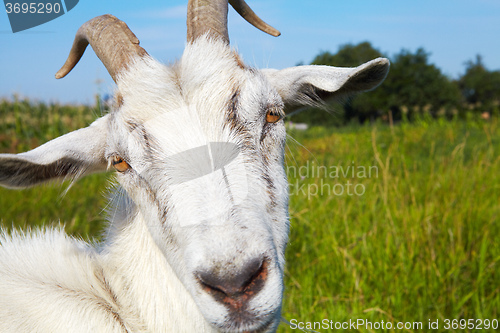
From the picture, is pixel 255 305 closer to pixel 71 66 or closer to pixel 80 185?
pixel 71 66

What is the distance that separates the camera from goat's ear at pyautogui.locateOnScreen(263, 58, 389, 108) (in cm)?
206

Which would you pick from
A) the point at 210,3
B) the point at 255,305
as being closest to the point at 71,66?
the point at 210,3

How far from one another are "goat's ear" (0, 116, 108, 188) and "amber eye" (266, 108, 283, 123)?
3.01 feet

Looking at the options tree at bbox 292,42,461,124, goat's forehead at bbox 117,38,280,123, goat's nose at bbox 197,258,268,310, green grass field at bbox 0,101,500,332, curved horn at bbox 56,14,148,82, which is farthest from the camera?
tree at bbox 292,42,461,124

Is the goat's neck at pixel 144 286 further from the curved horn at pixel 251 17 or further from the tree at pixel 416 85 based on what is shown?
the tree at pixel 416 85

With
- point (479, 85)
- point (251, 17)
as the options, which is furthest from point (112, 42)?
point (479, 85)

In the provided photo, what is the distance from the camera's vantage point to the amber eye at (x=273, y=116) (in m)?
2.16

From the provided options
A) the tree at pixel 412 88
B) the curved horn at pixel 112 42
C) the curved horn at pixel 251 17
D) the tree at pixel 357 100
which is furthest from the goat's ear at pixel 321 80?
the tree at pixel 412 88

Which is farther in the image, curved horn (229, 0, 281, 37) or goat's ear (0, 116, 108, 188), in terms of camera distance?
curved horn (229, 0, 281, 37)

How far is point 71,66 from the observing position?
2.70m

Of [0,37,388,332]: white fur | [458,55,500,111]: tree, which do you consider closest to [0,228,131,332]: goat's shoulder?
[0,37,388,332]: white fur

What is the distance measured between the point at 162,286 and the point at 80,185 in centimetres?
539

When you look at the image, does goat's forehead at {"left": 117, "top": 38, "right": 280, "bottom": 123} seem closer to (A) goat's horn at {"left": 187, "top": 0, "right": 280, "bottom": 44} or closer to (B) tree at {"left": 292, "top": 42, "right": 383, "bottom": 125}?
→ (A) goat's horn at {"left": 187, "top": 0, "right": 280, "bottom": 44}

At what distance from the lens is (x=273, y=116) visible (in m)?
2.18
